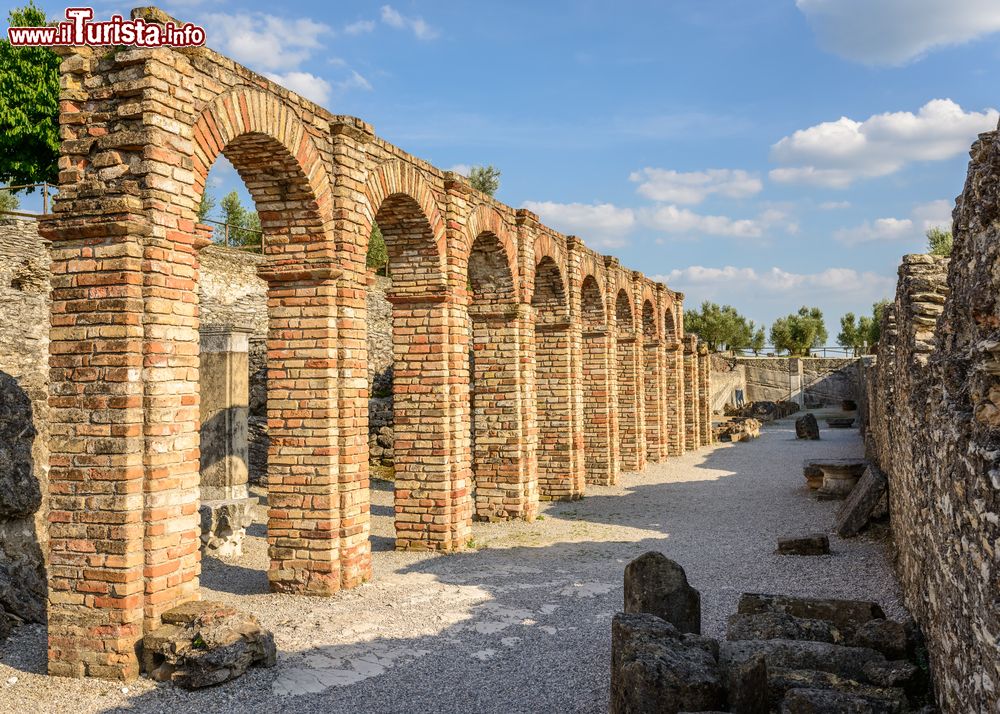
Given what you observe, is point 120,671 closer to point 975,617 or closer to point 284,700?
point 284,700

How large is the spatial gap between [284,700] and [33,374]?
10073 mm

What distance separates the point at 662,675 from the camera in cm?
413

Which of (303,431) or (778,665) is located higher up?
(303,431)

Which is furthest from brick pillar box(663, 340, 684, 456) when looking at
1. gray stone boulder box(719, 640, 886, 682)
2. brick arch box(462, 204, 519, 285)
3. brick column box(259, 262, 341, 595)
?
gray stone boulder box(719, 640, 886, 682)

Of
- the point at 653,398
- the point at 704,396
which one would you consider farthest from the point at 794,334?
the point at 653,398

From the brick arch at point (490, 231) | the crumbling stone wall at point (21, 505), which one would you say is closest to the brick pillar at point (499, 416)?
the brick arch at point (490, 231)

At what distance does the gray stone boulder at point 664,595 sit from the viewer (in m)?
6.01

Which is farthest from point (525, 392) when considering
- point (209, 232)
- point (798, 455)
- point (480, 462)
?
point (798, 455)

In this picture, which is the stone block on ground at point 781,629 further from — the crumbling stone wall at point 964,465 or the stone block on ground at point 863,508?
the stone block on ground at point 863,508

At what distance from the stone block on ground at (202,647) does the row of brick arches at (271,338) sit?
0.18 m

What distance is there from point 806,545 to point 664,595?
4.21 m

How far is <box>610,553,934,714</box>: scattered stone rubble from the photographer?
4.09 m

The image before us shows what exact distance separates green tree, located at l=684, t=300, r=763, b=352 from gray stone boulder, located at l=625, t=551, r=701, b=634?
4605 centimetres

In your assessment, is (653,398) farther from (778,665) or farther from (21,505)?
(778,665)
